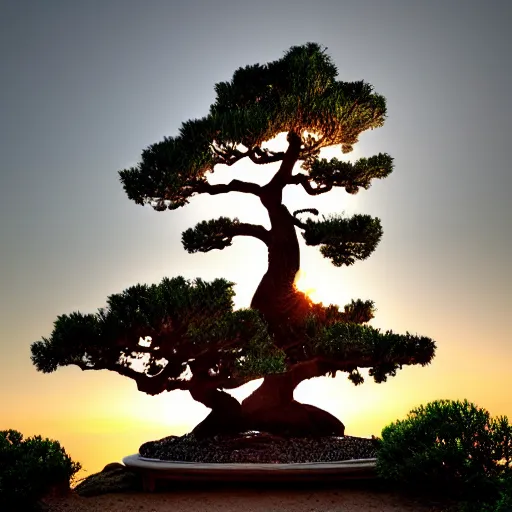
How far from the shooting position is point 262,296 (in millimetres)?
8461

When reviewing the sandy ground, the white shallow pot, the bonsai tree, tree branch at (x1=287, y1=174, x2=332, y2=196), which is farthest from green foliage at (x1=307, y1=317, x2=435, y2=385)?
tree branch at (x1=287, y1=174, x2=332, y2=196)

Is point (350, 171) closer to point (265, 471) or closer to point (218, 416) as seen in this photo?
point (218, 416)

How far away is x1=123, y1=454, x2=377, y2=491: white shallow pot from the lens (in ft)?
22.2

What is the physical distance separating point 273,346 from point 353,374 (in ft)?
5.09

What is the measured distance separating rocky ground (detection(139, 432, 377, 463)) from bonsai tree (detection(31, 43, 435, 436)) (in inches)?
12.4

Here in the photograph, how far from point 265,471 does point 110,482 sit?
2089 millimetres

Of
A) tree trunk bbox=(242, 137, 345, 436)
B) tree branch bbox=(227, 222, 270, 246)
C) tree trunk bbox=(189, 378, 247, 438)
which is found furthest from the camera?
tree branch bbox=(227, 222, 270, 246)

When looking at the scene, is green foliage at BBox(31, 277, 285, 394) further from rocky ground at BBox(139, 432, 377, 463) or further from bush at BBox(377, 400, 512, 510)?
bush at BBox(377, 400, 512, 510)

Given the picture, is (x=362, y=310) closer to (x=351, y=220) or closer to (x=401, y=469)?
(x=351, y=220)

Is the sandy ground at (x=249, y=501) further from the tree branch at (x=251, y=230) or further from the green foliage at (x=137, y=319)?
the tree branch at (x=251, y=230)

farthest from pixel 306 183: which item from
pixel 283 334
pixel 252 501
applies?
pixel 252 501

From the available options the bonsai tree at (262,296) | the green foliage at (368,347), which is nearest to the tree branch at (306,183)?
the bonsai tree at (262,296)

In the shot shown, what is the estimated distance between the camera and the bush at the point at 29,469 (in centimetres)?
642

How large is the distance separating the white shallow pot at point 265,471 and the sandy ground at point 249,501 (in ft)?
0.57
